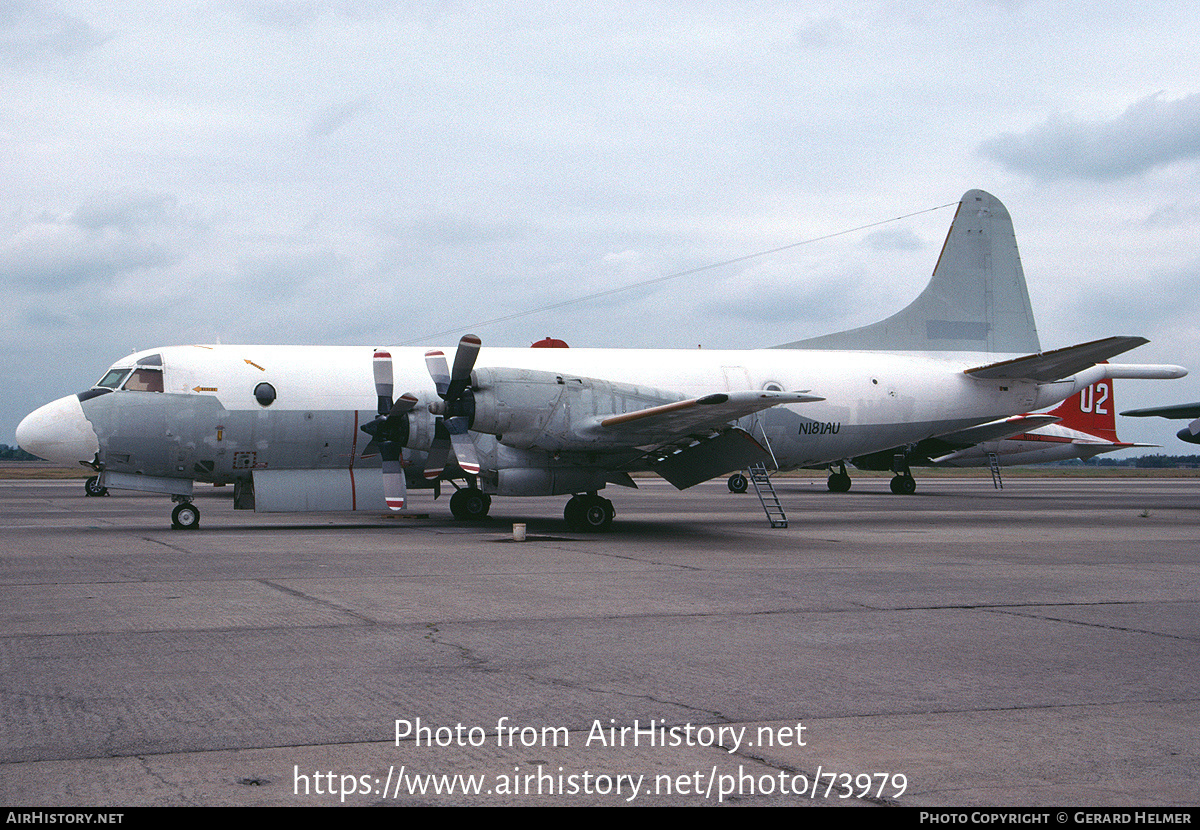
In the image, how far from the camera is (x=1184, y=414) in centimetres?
3384

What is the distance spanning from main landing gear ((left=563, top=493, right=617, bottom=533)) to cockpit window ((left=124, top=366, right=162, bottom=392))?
9144mm

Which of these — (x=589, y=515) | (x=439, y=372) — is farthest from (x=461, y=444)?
→ (x=589, y=515)

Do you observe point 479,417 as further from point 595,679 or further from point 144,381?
point 595,679

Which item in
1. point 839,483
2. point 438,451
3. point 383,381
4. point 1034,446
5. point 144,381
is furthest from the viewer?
point 1034,446

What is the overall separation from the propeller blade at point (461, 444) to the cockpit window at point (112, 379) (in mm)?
7556

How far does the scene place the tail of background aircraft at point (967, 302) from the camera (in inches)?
1095

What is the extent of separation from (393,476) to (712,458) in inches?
261

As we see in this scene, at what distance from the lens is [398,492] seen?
803 inches

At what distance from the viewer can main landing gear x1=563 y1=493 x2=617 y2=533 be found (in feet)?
70.1

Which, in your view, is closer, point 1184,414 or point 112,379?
point 112,379

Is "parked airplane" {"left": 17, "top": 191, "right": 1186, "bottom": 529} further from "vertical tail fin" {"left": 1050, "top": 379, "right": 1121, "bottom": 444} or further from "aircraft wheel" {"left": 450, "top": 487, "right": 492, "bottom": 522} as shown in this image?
"vertical tail fin" {"left": 1050, "top": 379, "right": 1121, "bottom": 444}

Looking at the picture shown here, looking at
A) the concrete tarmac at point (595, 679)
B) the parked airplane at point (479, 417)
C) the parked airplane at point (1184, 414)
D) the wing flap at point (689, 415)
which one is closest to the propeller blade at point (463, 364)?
the parked airplane at point (479, 417)
